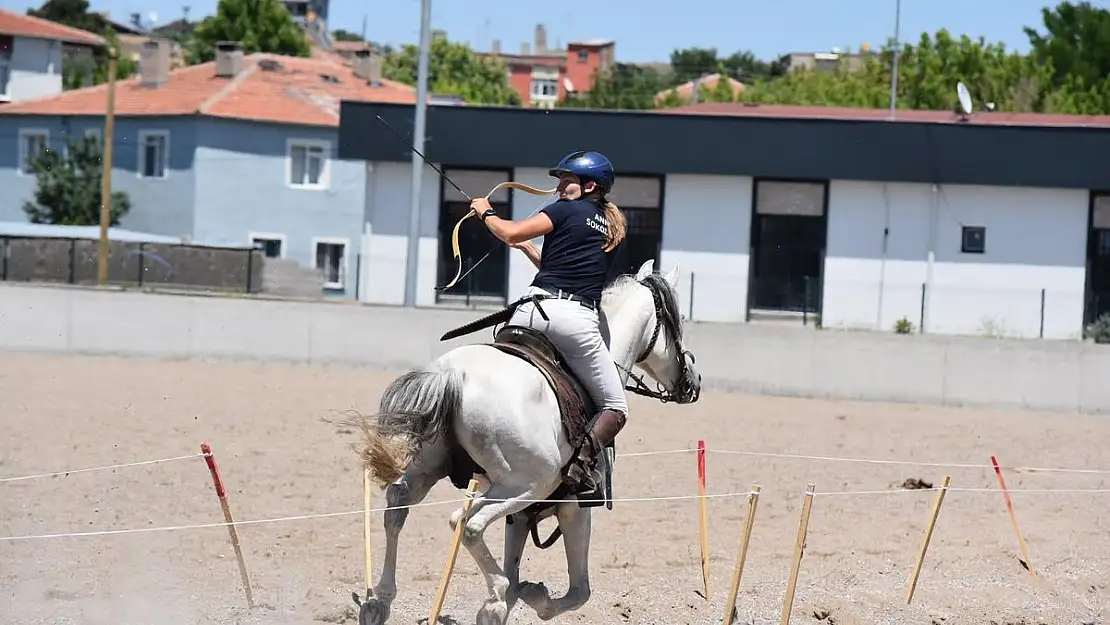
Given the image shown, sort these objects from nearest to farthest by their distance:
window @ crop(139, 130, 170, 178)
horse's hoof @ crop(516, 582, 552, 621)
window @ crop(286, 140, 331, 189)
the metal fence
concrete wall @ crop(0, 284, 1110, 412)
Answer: horse's hoof @ crop(516, 582, 552, 621)
concrete wall @ crop(0, 284, 1110, 412)
the metal fence
window @ crop(139, 130, 170, 178)
window @ crop(286, 140, 331, 189)

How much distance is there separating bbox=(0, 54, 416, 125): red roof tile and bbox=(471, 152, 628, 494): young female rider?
4225 cm

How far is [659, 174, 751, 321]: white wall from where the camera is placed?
33.2 m

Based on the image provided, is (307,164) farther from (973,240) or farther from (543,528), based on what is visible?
(543,528)

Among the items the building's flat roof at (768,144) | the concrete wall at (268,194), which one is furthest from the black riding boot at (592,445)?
the concrete wall at (268,194)

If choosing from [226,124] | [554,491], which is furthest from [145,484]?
[226,124]

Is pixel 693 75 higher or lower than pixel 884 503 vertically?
higher

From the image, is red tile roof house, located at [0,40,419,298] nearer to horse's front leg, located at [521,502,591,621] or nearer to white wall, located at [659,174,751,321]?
white wall, located at [659,174,751,321]

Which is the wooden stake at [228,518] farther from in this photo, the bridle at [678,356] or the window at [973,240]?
the window at [973,240]

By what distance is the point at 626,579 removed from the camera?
387 inches

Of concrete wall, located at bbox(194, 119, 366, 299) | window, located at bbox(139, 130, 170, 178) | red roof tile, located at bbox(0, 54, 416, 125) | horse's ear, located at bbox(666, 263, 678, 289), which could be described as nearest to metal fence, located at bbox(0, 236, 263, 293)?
concrete wall, located at bbox(194, 119, 366, 299)

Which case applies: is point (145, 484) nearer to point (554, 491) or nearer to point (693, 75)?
point (554, 491)

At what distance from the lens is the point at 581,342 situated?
24.0ft

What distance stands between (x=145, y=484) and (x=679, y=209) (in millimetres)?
22526

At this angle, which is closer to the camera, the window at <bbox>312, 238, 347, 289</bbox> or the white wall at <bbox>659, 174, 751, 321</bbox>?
the white wall at <bbox>659, 174, 751, 321</bbox>
